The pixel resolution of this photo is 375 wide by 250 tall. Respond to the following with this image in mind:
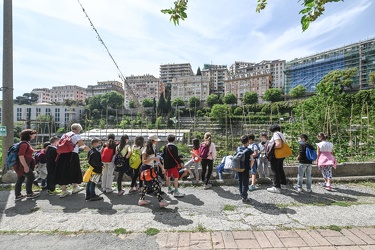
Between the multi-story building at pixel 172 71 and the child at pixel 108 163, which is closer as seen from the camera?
the child at pixel 108 163

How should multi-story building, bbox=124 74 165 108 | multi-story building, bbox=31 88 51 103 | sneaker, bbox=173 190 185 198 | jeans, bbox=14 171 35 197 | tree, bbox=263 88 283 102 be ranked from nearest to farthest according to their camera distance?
jeans, bbox=14 171 35 197 → sneaker, bbox=173 190 185 198 → tree, bbox=263 88 283 102 → multi-story building, bbox=124 74 165 108 → multi-story building, bbox=31 88 51 103

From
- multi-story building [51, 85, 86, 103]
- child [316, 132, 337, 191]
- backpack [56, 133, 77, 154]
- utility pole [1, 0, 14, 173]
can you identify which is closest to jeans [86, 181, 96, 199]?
backpack [56, 133, 77, 154]

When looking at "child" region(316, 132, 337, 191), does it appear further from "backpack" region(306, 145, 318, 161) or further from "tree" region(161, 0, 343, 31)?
"tree" region(161, 0, 343, 31)

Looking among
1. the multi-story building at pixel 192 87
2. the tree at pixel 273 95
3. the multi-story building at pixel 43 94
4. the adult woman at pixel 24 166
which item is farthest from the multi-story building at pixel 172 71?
the adult woman at pixel 24 166

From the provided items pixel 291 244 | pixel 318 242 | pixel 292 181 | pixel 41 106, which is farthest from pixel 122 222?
pixel 41 106

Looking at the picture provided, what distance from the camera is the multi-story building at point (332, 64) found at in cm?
5634

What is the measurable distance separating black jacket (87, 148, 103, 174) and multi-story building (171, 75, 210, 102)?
86.1m

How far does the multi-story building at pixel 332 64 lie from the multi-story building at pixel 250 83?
24.3 feet

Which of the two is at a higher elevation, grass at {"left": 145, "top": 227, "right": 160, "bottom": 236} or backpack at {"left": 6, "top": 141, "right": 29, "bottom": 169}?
backpack at {"left": 6, "top": 141, "right": 29, "bottom": 169}

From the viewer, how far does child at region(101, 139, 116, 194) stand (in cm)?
489

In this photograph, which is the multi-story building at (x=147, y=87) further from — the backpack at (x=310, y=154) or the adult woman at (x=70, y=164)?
the backpack at (x=310, y=154)

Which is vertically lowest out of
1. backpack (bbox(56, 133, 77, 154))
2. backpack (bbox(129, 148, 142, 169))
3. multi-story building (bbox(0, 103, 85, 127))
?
backpack (bbox(129, 148, 142, 169))

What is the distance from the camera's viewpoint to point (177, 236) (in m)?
2.95

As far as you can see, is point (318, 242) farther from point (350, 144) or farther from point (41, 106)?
point (41, 106)
